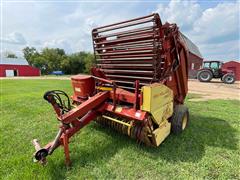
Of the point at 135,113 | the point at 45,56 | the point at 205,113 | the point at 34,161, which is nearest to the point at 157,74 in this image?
the point at 135,113

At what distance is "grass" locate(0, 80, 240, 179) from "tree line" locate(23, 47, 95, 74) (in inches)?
1777

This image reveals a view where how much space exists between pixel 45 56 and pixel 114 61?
53.4 meters

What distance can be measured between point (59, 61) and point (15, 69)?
34.3 feet

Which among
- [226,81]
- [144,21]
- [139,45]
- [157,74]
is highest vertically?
[144,21]

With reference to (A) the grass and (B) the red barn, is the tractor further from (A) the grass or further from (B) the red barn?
(A) the grass

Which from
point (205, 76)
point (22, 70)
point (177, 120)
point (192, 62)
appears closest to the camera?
point (177, 120)

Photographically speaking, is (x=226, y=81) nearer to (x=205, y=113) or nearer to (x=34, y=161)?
(x=205, y=113)

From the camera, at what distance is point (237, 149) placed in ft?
12.2

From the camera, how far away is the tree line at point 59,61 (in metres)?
50.4

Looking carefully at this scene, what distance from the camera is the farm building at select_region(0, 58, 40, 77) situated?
45.1m

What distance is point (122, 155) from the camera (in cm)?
338

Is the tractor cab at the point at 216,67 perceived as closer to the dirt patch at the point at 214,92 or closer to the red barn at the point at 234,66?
the dirt patch at the point at 214,92

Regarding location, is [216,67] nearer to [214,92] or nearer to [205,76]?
[205,76]

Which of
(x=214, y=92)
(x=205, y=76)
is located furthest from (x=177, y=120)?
(x=205, y=76)
